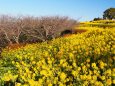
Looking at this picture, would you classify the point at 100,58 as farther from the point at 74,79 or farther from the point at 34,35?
the point at 34,35

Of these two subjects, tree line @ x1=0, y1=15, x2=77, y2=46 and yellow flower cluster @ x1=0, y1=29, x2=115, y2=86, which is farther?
tree line @ x1=0, y1=15, x2=77, y2=46

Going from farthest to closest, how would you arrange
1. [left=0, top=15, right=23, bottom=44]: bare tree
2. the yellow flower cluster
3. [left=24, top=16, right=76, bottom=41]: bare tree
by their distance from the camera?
[left=24, top=16, right=76, bottom=41]: bare tree
[left=0, top=15, right=23, bottom=44]: bare tree
the yellow flower cluster

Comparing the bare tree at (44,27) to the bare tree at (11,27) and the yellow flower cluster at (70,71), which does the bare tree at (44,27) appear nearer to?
the bare tree at (11,27)

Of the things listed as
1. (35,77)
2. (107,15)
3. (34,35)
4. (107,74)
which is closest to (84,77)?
(107,74)

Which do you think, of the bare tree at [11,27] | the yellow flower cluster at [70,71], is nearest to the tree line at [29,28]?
the bare tree at [11,27]

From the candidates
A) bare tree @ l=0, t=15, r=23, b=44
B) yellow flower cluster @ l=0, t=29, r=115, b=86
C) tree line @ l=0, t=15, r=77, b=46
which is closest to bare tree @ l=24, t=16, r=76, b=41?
tree line @ l=0, t=15, r=77, b=46

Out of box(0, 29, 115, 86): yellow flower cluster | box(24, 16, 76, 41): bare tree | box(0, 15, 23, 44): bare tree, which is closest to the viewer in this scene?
box(0, 29, 115, 86): yellow flower cluster

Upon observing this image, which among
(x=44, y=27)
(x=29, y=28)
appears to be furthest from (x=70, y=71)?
(x=29, y=28)

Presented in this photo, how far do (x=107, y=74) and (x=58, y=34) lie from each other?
20.0 meters

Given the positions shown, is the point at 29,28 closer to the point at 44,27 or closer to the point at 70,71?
the point at 44,27

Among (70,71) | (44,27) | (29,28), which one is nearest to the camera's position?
(70,71)

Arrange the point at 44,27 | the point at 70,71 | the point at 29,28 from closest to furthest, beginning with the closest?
the point at 70,71 → the point at 44,27 → the point at 29,28

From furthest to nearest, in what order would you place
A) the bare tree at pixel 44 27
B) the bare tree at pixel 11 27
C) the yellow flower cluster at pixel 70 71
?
the bare tree at pixel 44 27 < the bare tree at pixel 11 27 < the yellow flower cluster at pixel 70 71

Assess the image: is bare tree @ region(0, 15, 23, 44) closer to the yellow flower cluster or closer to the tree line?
the tree line
